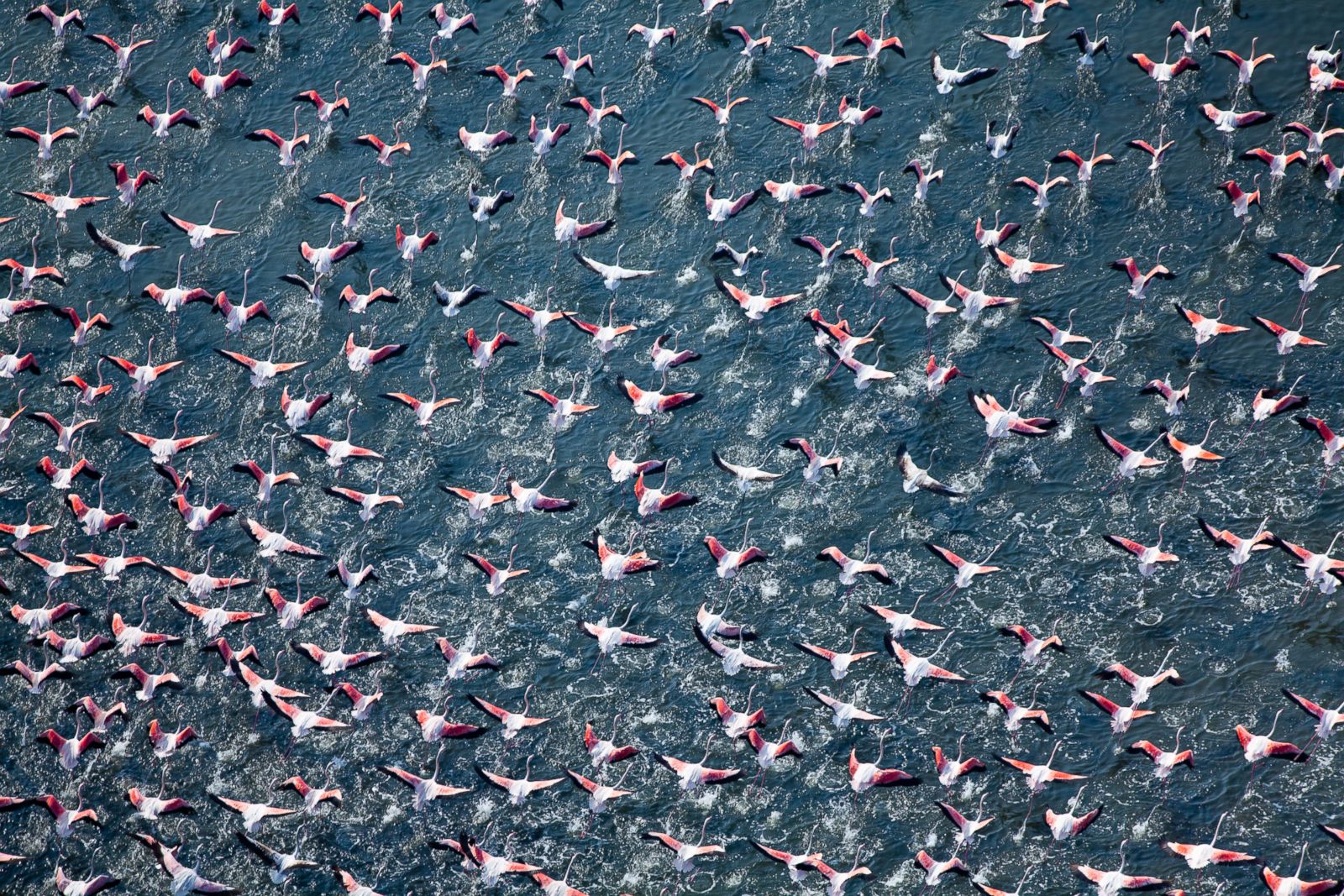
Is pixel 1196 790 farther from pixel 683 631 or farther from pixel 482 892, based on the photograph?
pixel 482 892

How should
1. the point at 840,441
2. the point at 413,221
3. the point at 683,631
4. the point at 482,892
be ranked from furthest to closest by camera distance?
the point at 413,221 → the point at 840,441 → the point at 683,631 → the point at 482,892

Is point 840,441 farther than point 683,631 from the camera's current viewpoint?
Yes

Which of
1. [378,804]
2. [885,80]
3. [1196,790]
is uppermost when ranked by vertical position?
[885,80]

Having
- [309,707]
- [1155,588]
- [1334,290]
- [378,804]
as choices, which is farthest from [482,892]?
[1334,290]

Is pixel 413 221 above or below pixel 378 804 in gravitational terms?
above

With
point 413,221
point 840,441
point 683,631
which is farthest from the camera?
point 413,221

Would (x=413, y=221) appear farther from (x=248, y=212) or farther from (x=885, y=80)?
(x=885, y=80)

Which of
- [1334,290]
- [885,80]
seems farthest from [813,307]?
[1334,290]
